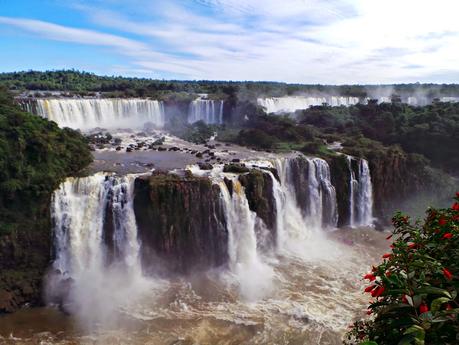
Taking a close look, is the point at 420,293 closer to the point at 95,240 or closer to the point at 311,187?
the point at 95,240

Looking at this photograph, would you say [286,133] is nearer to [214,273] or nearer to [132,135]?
[132,135]

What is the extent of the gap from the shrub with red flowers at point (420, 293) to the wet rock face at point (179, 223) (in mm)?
14728

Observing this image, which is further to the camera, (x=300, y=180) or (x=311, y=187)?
(x=311, y=187)

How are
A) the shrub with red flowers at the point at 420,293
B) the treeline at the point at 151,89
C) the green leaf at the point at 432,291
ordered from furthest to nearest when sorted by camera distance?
the treeline at the point at 151,89
the green leaf at the point at 432,291
the shrub with red flowers at the point at 420,293

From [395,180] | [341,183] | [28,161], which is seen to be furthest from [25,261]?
[395,180]

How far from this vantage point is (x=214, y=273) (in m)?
18.2

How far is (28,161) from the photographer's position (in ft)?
58.5

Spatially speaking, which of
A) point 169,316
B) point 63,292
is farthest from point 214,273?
point 63,292

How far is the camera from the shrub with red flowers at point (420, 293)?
111 inches

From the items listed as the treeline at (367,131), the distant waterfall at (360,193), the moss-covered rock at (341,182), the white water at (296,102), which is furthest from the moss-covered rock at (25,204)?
the white water at (296,102)

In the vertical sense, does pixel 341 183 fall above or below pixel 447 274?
below

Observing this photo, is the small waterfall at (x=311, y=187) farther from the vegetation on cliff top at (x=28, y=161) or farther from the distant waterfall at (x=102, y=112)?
the distant waterfall at (x=102, y=112)

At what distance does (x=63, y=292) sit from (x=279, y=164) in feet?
43.2

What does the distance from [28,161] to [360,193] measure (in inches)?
770
